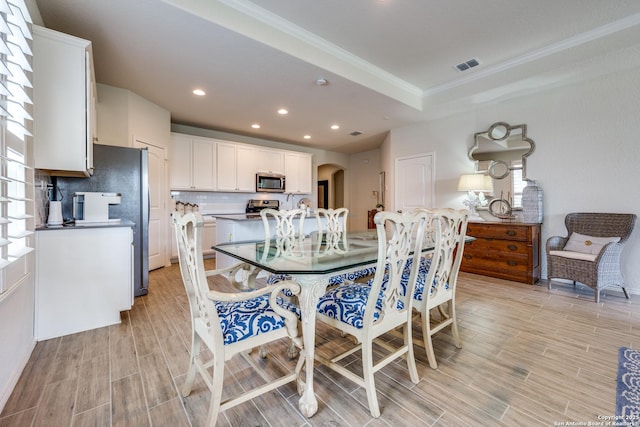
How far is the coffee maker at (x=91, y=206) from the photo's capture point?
253 cm

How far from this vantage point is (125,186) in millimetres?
2855

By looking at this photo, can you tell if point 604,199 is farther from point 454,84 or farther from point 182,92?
point 182,92

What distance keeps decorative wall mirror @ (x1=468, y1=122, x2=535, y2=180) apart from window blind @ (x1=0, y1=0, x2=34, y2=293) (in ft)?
16.0

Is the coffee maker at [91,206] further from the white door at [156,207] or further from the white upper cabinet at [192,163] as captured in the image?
the white upper cabinet at [192,163]

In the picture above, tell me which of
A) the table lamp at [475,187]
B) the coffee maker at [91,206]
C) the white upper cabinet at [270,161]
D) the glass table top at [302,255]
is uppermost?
the white upper cabinet at [270,161]

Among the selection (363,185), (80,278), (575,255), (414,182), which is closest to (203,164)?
(80,278)

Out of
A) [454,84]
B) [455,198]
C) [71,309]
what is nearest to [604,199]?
[455,198]

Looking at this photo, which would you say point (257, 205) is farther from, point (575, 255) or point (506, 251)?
point (575, 255)

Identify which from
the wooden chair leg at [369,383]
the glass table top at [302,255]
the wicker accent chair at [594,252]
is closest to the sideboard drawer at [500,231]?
the wicker accent chair at [594,252]

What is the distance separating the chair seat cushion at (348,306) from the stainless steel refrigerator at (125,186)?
240cm

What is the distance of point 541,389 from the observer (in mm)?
1510

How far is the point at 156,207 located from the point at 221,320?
11.8ft

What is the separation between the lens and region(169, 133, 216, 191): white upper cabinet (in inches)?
188

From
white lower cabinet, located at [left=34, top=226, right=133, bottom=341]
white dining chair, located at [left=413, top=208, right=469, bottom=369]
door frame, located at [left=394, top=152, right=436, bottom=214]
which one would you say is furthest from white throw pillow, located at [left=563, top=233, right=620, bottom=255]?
white lower cabinet, located at [left=34, top=226, right=133, bottom=341]
